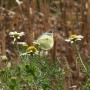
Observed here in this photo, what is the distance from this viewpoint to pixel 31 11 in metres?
2.50

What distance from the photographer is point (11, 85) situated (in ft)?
4.40

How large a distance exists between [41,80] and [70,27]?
120cm

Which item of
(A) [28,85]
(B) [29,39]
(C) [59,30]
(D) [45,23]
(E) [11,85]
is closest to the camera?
(E) [11,85]

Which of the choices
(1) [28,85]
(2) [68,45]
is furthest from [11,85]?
(2) [68,45]

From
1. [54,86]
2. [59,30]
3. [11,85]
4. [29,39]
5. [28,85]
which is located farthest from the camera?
[59,30]

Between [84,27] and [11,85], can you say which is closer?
[11,85]

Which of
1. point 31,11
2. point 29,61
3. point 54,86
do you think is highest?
point 31,11

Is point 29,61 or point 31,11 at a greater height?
point 31,11

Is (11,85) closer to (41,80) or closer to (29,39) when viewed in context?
(41,80)

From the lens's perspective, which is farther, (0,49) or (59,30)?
(59,30)

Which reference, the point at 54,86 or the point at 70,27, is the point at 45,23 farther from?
the point at 54,86

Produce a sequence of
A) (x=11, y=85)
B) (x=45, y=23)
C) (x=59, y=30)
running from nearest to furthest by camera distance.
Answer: (x=11, y=85) → (x=45, y=23) → (x=59, y=30)

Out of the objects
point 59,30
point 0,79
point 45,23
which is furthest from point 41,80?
point 59,30

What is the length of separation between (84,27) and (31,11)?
1.06ft
